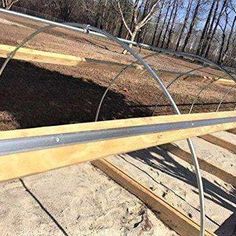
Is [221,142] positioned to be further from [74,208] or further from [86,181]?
[74,208]

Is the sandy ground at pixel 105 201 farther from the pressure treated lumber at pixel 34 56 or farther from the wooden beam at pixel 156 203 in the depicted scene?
the pressure treated lumber at pixel 34 56

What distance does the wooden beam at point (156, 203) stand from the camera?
3773mm

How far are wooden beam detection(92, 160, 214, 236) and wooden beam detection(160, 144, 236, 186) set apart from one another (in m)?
1.66

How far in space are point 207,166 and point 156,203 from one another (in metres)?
1.79

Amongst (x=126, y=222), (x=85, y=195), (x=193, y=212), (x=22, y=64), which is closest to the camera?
(x=126, y=222)

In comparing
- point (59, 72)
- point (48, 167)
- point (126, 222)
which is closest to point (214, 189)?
point (126, 222)

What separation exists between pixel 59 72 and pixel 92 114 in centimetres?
273

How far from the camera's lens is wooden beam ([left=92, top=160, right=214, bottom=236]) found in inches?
149

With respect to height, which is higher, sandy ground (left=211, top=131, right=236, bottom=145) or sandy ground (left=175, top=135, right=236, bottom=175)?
sandy ground (left=211, top=131, right=236, bottom=145)

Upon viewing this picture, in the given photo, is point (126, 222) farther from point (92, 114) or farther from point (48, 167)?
point (92, 114)

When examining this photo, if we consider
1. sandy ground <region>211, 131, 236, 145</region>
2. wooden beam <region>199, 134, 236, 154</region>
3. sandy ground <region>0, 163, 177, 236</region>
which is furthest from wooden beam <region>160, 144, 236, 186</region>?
sandy ground <region>211, 131, 236, 145</region>

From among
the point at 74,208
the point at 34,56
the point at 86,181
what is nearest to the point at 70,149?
the point at 74,208

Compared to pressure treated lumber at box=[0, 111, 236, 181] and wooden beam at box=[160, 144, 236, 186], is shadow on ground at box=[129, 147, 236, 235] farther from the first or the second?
pressure treated lumber at box=[0, 111, 236, 181]

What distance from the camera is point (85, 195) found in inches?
161
